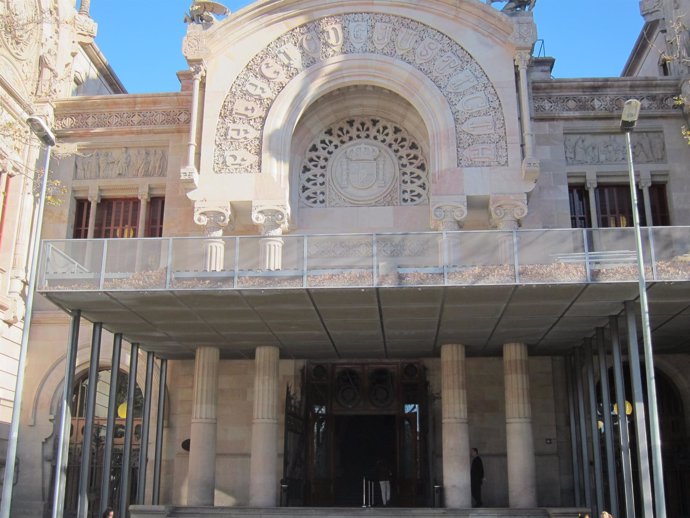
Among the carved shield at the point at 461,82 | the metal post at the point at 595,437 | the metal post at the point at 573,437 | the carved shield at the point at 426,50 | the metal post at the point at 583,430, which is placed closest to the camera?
the metal post at the point at 595,437

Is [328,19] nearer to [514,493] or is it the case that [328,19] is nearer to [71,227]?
[71,227]

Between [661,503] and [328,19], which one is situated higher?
[328,19]

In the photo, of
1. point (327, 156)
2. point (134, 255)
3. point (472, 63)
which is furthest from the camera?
point (327, 156)

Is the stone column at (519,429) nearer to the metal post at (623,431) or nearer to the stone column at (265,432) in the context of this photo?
the metal post at (623,431)

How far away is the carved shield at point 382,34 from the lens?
71.9 ft

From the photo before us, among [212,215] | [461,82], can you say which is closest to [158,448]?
[212,215]

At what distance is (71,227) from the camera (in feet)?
77.5

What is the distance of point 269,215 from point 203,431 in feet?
19.2

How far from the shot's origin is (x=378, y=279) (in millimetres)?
16219

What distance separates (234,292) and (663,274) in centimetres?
860

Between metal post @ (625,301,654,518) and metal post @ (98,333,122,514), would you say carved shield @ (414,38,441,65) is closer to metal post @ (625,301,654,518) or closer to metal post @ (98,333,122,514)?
metal post @ (625,301,654,518)

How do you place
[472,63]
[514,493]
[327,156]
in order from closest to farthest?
[514,493] < [472,63] < [327,156]

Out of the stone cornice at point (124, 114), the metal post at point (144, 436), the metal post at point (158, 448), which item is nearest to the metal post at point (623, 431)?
the metal post at point (144, 436)

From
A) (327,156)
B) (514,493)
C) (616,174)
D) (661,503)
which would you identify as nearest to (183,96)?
(327,156)
